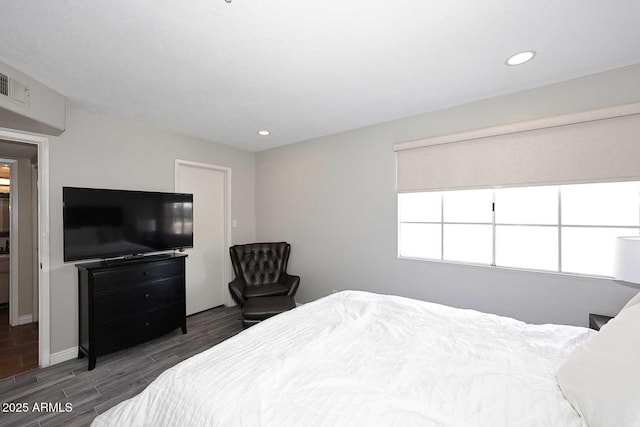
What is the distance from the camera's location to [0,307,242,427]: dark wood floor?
1.85 metres

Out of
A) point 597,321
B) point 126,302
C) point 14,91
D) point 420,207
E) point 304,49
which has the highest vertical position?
point 304,49

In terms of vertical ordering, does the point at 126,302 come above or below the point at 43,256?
below

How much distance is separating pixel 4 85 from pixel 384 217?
131 inches

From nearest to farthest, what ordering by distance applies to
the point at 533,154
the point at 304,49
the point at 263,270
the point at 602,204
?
the point at 304,49
the point at 602,204
the point at 533,154
the point at 263,270

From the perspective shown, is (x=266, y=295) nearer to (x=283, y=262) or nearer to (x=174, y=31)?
(x=283, y=262)

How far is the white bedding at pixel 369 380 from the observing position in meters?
0.87

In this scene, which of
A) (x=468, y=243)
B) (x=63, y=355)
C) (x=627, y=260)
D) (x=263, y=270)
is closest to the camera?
(x=627, y=260)

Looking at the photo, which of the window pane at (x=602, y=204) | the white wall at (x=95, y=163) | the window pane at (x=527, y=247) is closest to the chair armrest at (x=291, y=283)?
the white wall at (x=95, y=163)

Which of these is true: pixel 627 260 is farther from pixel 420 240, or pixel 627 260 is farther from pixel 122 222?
pixel 122 222

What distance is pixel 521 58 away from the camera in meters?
1.84

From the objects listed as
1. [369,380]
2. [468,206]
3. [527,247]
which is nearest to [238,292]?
[369,380]

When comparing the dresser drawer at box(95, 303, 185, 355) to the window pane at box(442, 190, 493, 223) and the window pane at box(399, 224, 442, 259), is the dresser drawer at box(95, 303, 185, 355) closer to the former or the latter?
the window pane at box(399, 224, 442, 259)

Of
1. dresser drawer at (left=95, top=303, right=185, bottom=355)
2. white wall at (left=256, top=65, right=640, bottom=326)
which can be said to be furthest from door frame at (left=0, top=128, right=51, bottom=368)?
white wall at (left=256, top=65, right=640, bottom=326)

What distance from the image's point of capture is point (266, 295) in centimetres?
329
